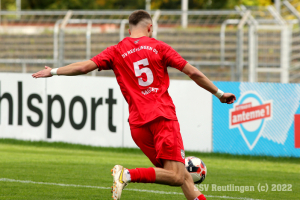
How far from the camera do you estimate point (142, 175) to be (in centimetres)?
480

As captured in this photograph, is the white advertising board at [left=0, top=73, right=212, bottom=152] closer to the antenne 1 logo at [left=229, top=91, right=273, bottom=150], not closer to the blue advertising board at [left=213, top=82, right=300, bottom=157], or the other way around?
the blue advertising board at [left=213, top=82, right=300, bottom=157]

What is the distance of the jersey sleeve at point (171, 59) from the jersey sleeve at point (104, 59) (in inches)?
20.7

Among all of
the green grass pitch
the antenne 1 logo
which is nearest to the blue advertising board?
the antenne 1 logo

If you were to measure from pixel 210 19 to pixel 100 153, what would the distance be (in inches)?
331

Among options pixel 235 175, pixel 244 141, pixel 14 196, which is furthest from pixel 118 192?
pixel 244 141

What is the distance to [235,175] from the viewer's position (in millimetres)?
8922

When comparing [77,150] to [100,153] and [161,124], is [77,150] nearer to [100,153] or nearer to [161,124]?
[100,153]

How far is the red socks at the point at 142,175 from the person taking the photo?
4.77 metres

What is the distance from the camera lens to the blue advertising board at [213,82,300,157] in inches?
439

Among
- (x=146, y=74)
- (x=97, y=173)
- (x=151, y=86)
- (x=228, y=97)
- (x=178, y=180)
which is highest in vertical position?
(x=146, y=74)

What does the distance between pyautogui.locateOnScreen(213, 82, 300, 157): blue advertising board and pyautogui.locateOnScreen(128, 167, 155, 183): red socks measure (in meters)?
6.80

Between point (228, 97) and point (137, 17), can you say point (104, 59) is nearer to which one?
point (137, 17)

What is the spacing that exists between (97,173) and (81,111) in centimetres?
385

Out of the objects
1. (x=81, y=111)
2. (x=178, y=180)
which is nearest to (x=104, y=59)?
(x=178, y=180)
